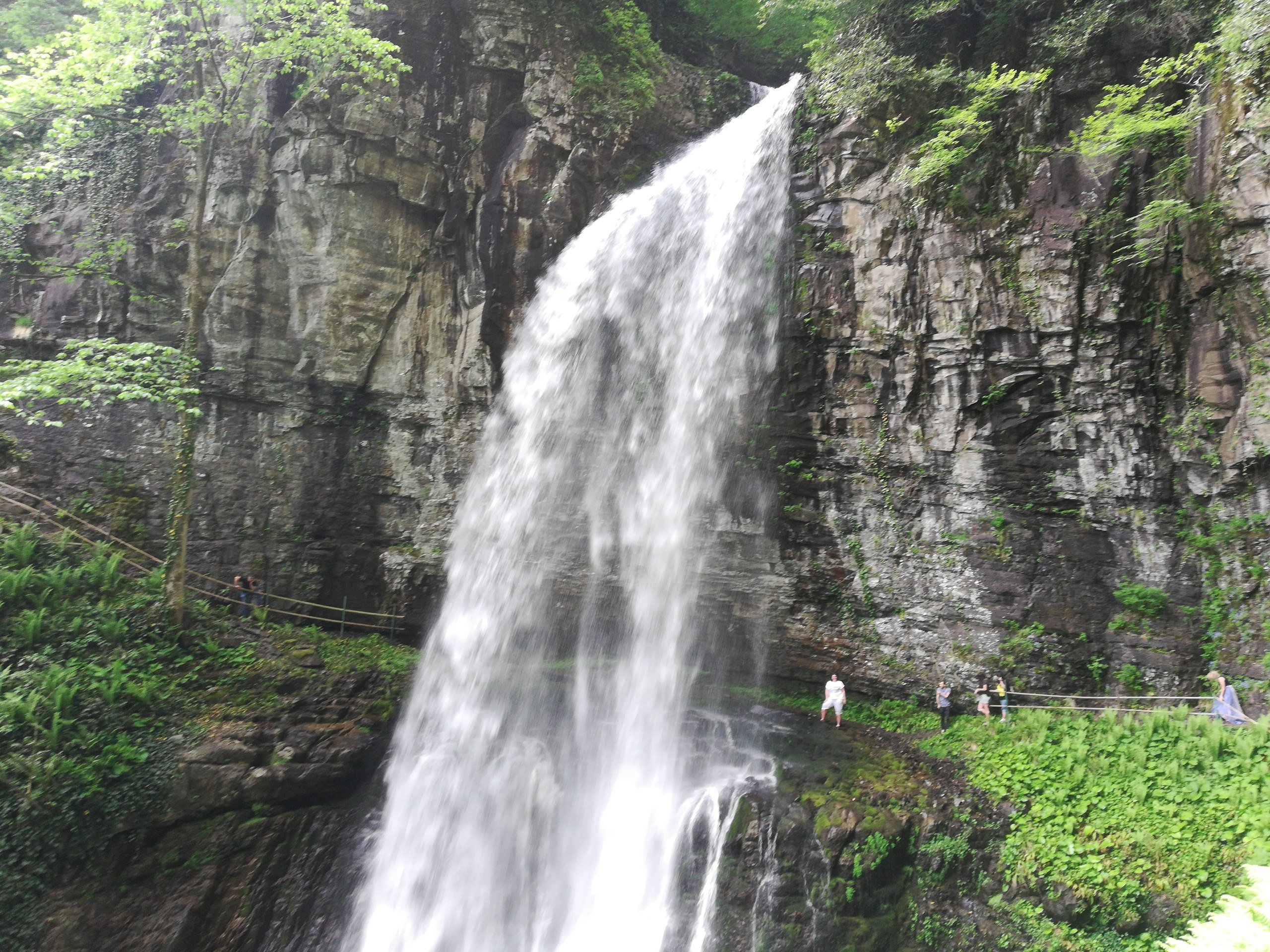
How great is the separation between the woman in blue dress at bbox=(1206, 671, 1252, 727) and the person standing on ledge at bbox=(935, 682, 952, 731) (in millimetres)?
3337

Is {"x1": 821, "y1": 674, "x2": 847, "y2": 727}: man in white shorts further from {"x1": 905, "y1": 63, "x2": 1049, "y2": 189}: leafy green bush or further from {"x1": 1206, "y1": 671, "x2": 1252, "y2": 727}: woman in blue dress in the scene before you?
{"x1": 905, "y1": 63, "x2": 1049, "y2": 189}: leafy green bush

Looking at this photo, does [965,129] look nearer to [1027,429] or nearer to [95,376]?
[1027,429]

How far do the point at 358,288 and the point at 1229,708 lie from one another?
16.4 metres

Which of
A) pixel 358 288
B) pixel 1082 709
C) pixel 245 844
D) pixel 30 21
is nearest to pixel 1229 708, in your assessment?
pixel 1082 709

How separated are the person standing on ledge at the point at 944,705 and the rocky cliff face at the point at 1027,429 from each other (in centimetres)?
46

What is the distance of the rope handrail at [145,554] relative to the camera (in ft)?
37.1

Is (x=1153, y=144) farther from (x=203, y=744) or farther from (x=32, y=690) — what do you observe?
(x=32, y=690)

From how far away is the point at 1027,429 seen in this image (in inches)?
431

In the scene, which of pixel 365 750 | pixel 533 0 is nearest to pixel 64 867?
pixel 365 750

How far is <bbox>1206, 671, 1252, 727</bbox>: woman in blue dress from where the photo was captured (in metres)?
8.64

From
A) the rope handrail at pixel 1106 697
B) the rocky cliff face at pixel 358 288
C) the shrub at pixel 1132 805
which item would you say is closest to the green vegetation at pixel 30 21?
the rocky cliff face at pixel 358 288

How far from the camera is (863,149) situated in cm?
1244

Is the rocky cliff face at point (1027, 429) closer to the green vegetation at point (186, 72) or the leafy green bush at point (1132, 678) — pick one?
the leafy green bush at point (1132, 678)

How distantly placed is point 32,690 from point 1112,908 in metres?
13.5
